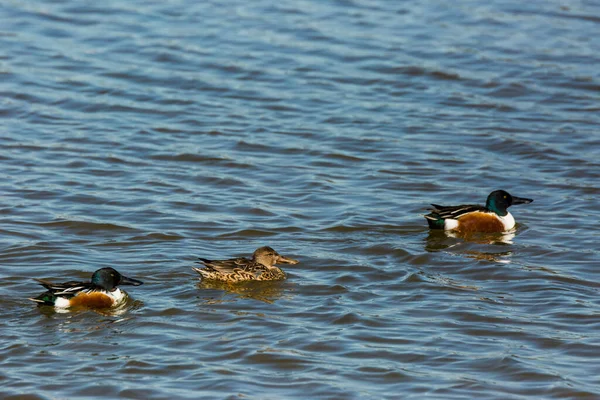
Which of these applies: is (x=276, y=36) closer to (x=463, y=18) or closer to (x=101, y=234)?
(x=463, y=18)

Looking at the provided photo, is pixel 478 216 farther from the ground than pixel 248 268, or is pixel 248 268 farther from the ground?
pixel 478 216

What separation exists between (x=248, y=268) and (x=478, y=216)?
10.3 ft

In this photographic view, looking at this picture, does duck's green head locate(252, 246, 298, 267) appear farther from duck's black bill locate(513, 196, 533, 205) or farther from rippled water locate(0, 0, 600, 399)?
duck's black bill locate(513, 196, 533, 205)

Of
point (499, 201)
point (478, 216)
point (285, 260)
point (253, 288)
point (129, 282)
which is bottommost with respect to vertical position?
point (253, 288)

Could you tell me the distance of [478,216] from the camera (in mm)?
12227

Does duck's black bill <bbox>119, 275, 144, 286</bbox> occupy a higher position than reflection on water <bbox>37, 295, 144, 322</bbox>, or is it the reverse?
duck's black bill <bbox>119, 275, 144, 286</bbox>

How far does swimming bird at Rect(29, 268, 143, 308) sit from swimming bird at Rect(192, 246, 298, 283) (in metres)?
0.80

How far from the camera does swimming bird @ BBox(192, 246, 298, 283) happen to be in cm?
1004

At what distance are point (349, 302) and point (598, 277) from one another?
2.46m

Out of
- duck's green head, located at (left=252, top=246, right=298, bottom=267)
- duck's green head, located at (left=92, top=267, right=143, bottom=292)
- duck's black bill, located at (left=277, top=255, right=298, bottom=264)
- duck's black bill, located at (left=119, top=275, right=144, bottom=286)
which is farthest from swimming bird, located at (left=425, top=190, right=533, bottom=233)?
duck's green head, located at (left=92, top=267, right=143, bottom=292)

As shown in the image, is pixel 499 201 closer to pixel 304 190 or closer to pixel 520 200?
pixel 520 200

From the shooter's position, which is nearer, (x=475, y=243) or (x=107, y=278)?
(x=107, y=278)

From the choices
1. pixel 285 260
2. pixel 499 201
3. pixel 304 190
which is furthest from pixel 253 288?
pixel 499 201

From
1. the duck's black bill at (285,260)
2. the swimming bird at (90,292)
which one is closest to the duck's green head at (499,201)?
the duck's black bill at (285,260)
